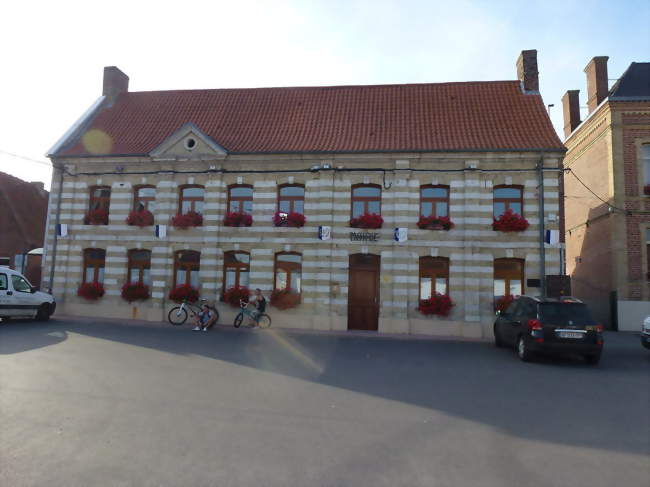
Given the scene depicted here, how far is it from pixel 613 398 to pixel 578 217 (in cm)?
1786

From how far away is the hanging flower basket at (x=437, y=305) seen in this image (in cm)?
1548

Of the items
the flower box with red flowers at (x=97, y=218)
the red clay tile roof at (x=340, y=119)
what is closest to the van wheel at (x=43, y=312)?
the flower box with red flowers at (x=97, y=218)

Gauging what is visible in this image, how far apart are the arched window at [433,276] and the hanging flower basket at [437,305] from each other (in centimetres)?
44

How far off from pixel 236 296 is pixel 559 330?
1115cm

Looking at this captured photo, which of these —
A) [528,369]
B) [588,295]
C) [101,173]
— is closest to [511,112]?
[588,295]

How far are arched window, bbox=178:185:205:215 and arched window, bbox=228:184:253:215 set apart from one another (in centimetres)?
125

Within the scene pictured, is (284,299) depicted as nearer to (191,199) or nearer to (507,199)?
(191,199)

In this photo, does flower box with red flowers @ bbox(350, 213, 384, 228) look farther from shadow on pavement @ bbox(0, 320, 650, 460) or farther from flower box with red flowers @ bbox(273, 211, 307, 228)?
shadow on pavement @ bbox(0, 320, 650, 460)

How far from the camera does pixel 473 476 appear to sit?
402cm

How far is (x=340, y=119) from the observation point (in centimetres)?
1845

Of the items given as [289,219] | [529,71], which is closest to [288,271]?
[289,219]

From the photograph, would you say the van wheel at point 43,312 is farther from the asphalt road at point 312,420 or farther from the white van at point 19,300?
the asphalt road at point 312,420

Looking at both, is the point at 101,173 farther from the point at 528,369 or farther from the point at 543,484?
the point at 543,484

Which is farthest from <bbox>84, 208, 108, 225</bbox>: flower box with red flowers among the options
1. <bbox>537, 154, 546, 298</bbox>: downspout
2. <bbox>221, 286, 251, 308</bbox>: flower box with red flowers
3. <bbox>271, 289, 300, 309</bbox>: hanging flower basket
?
<bbox>537, 154, 546, 298</bbox>: downspout
